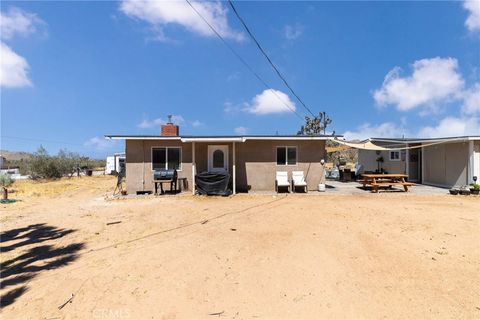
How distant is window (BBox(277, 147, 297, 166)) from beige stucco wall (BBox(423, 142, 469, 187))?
7867 millimetres

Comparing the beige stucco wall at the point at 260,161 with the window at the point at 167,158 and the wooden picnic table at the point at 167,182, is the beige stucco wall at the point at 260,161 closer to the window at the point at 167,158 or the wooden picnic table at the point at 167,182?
the window at the point at 167,158

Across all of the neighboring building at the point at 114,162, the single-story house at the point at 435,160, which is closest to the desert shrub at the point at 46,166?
the neighboring building at the point at 114,162

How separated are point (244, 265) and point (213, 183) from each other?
760cm

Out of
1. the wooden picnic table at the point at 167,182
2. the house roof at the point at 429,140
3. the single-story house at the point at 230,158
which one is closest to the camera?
the wooden picnic table at the point at 167,182

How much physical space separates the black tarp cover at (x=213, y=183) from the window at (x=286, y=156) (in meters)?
2.78

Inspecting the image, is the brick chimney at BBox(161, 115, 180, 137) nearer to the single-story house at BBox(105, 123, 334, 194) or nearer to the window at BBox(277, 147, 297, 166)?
the single-story house at BBox(105, 123, 334, 194)

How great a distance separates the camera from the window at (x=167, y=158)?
12547 mm

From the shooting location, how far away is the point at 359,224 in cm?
655

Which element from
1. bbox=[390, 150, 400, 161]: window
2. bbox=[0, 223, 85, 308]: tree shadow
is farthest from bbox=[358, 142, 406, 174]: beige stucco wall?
bbox=[0, 223, 85, 308]: tree shadow

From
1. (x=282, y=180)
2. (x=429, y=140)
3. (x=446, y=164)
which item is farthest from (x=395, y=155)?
(x=282, y=180)

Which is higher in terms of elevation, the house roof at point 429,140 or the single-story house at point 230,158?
the house roof at point 429,140

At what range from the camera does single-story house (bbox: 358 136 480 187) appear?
489 inches

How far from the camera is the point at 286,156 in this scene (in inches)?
509

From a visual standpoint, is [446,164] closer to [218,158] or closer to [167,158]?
[218,158]
